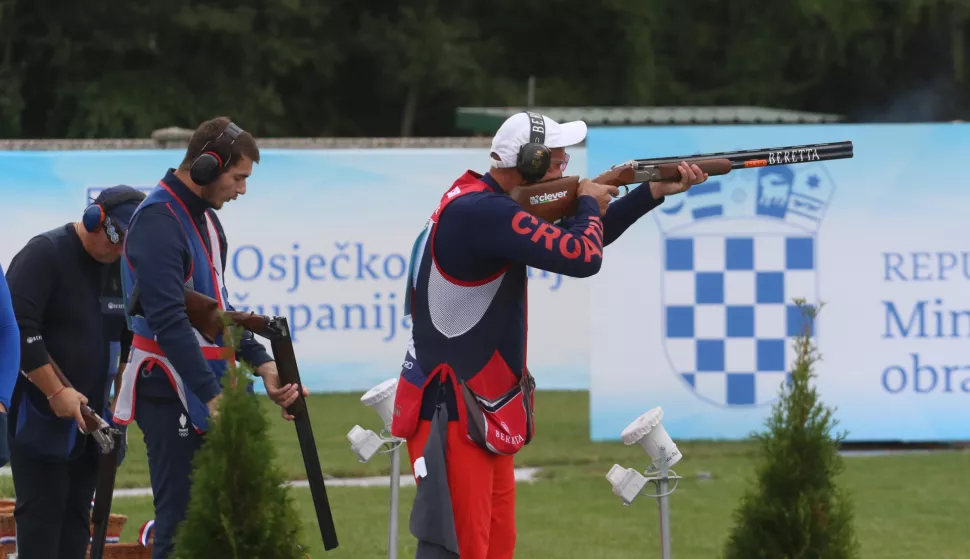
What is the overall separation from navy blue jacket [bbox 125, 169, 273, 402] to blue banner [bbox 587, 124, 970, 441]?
5607 millimetres

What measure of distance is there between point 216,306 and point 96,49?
19317 millimetres

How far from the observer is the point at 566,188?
520cm

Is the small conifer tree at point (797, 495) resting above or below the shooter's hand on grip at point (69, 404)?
below

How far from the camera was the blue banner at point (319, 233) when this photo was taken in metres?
12.0

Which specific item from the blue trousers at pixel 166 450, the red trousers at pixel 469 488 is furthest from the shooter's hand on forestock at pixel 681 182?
the blue trousers at pixel 166 450

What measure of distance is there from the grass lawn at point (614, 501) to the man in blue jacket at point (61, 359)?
95cm

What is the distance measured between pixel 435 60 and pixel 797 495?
20629mm

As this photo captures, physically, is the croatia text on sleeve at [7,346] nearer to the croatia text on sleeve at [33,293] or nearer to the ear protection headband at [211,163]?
the croatia text on sleeve at [33,293]

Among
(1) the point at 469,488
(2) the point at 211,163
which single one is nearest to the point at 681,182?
(1) the point at 469,488

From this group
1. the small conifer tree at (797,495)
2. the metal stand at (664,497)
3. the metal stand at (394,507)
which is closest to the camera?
the small conifer tree at (797,495)

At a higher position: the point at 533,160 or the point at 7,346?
the point at 533,160

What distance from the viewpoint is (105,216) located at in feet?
18.4

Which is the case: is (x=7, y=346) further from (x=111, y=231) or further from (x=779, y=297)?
(x=779, y=297)

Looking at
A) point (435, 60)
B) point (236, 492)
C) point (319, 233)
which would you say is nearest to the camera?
point (236, 492)
